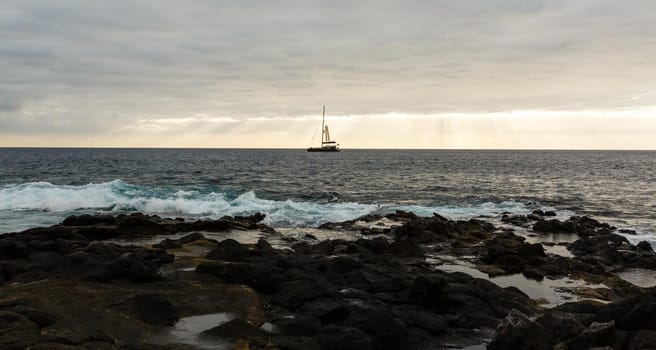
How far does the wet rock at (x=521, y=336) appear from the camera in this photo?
9125 mm

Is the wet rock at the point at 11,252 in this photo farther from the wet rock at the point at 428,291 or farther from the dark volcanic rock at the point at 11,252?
the wet rock at the point at 428,291

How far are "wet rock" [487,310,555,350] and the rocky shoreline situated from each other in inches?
0.9

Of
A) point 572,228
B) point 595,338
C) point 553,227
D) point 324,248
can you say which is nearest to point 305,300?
point 595,338

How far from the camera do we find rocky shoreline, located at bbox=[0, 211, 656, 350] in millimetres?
9273

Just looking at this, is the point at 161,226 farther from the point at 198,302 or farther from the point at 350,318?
the point at 350,318

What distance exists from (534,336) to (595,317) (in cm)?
245

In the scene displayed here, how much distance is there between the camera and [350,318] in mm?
9984

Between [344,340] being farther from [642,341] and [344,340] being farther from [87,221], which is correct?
[87,221]

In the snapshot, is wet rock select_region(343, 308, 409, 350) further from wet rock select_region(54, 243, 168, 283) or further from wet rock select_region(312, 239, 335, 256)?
wet rock select_region(312, 239, 335, 256)

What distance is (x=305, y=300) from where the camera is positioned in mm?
11586

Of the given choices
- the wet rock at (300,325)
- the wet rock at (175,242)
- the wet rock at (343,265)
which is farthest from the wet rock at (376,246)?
the wet rock at (300,325)

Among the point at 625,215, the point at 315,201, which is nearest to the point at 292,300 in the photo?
the point at 315,201

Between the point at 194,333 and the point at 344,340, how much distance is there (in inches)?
113

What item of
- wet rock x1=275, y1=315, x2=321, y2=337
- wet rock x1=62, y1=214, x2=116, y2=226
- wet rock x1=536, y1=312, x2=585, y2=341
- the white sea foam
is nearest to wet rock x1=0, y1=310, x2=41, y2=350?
wet rock x1=275, y1=315, x2=321, y2=337
